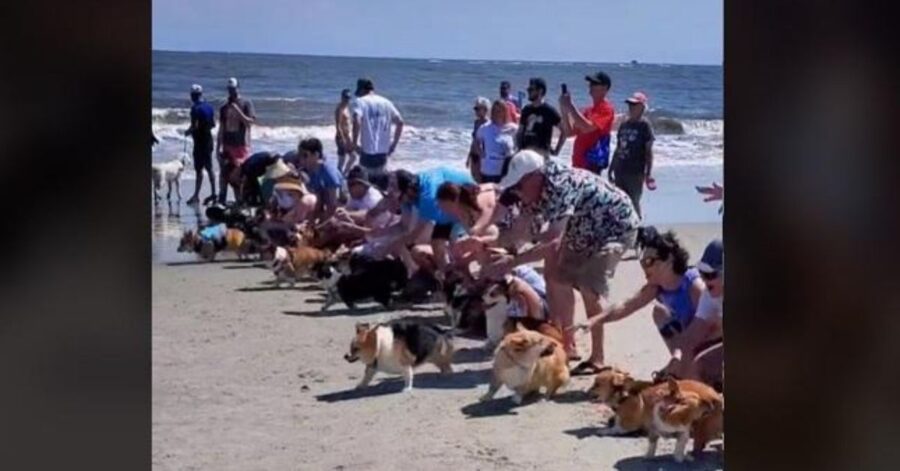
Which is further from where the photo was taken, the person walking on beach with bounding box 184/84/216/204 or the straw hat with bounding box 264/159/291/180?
the person walking on beach with bounding box 184/84/216/204

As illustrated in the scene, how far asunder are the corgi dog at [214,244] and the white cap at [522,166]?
4.39 ft

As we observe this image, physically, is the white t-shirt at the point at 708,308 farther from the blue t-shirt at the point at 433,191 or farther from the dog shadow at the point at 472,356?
the blue t-shirt at the point at 433,191

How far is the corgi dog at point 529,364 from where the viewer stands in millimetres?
2520

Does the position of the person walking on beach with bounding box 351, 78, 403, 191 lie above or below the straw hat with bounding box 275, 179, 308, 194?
above

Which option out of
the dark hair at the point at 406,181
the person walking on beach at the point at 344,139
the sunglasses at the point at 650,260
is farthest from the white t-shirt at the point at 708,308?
the person walking on beach at the point at 344,139

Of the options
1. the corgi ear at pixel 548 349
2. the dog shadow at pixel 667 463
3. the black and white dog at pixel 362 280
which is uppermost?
the black and white dog at pixel 362 280

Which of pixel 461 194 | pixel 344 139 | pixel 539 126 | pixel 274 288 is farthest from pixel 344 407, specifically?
pixel 344 139

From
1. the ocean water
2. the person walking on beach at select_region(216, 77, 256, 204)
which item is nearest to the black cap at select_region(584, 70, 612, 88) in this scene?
the ocean water

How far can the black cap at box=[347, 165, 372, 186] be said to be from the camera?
356 centimetres

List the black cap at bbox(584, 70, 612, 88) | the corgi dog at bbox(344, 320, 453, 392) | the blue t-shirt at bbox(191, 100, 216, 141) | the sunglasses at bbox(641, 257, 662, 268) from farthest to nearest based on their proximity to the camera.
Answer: the blue t-shirt at bbox(191, 100, 216, 141) → the black cap at bbox(584, 70, 612, 88) → the corgi dog at bbox(344, 320, 453, 392) → the sunglasses at bbox(641, 257, 662, 268)

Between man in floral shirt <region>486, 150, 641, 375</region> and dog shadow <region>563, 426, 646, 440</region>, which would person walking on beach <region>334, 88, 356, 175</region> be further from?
dog shadow <region>563, 426, 646, 440</region>

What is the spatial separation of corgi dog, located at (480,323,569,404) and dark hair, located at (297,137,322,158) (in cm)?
150
